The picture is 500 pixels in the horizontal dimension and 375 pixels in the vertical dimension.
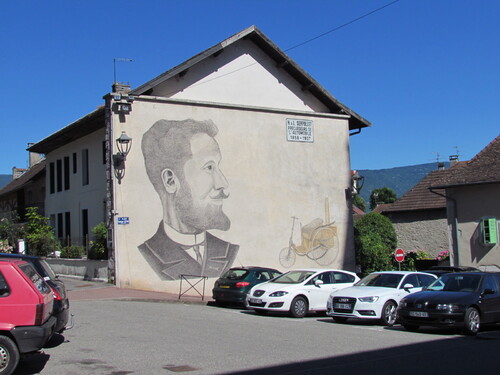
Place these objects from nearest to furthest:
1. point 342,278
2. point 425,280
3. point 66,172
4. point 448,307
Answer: point 448,307
point 425,280
point 342,278
point 66,172

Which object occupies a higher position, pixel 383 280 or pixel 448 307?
pixel 383 280

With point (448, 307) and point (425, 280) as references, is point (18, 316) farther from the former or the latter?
point (425, 280)

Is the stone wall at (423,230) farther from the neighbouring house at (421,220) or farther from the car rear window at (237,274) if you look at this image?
the car rear window at (237,274)

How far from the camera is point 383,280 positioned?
17.3 m

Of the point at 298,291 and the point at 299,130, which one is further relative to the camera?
the point at 299,130

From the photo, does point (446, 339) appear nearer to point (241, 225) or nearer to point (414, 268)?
point (241, 225)

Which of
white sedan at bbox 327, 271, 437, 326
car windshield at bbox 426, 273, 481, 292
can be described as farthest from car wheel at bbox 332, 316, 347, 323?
car windshield at bbox 426, 273, 481, 292

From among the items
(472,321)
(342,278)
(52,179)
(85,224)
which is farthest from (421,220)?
(472,321)

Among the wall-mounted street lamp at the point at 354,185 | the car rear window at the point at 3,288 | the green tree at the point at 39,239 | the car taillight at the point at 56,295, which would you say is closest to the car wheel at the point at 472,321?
the car taillight at the point at 56,295

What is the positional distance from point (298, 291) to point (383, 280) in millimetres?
2481

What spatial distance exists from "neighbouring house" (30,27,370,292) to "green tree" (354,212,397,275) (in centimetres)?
303

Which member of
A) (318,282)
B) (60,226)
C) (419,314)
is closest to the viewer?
(419,314)

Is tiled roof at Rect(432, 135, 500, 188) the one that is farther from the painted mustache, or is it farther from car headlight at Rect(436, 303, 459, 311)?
car headlight at Rect(436, 303, 459, 311)

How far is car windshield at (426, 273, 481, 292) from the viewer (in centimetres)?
1504
